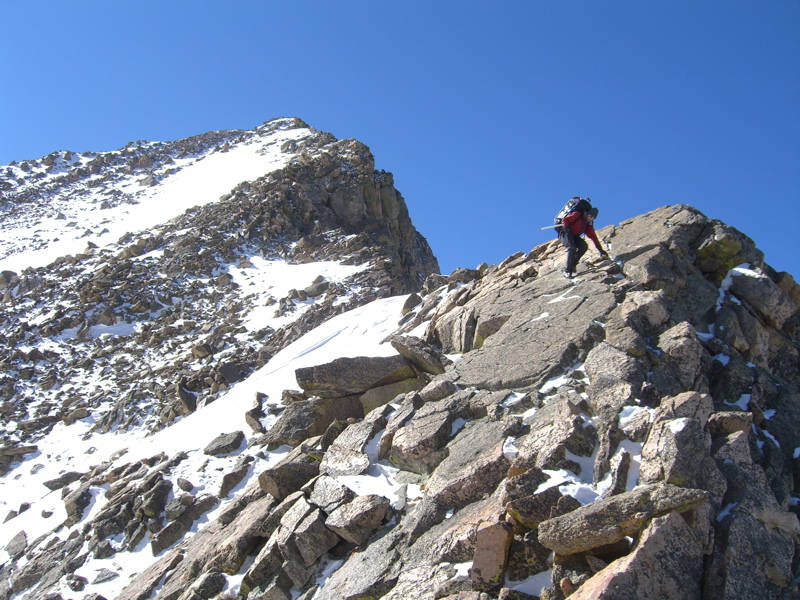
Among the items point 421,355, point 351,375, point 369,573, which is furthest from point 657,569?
point 351,375

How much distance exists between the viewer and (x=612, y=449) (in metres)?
6.60

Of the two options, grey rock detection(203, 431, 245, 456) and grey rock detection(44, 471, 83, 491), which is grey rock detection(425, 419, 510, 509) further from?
grey rock detection(44, 471, 83, 491)

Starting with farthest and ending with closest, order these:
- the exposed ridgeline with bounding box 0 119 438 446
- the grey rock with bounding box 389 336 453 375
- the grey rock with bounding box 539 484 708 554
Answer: the exposed ridgeline with bounding box 0 119 438 446
the grey rock with bounding box 389 336 453 375
the grey rock with bounding box 539 484 708 554

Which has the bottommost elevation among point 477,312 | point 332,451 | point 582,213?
point 332,451

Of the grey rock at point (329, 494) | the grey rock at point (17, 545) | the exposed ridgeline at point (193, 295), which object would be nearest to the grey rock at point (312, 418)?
the grey rock at point (329, 494)

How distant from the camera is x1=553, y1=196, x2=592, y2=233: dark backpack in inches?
489

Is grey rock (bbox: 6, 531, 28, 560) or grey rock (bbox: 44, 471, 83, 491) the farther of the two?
grey rock (bbox: 44, 471, 83, 491)

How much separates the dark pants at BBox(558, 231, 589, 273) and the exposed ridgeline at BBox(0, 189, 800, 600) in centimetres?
36

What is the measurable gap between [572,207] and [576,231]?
2.24 feet

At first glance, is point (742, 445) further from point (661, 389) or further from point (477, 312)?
point (477, 312)

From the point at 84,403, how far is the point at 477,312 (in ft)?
55.7

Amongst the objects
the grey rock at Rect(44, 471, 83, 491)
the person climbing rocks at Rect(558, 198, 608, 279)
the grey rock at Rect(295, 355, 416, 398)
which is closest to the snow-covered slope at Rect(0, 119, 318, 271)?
the grey rock at Rect(44, 471, 83, 491)

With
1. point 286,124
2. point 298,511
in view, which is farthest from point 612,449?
point 286,124

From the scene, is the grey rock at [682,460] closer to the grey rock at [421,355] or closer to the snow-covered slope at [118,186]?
the grey rock at [421,355]
